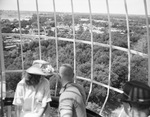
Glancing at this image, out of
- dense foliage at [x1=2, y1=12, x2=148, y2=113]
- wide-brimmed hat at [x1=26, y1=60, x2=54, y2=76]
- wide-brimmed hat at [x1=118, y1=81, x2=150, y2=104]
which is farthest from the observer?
dense foliage at [x1=2, y1=12, x2=148, y2=113]

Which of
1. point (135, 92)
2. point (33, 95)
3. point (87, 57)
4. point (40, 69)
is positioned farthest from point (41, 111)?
point (87, 57)

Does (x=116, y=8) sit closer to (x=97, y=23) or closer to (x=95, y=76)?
(x=97, y=23)

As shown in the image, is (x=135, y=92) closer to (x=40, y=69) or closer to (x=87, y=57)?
(x=40, y=69)

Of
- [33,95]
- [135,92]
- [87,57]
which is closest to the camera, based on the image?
[135,92]

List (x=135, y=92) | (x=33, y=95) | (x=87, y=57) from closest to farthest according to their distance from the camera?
1. (x=135, y=92)
2. (x=33, y=95)
3. (x=87, y=57)

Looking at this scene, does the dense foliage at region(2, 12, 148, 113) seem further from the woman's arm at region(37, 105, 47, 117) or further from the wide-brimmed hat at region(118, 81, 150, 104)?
the wide-brimmed hat at region(118, 81, 150, 104)

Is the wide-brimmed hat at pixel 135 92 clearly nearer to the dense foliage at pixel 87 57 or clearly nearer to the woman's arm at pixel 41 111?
the woman's arm at pixel 41 111

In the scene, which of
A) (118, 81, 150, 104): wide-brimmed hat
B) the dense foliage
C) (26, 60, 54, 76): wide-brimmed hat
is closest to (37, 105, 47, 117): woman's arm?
(26, 60, 54, 76): wide-brimmed hat
